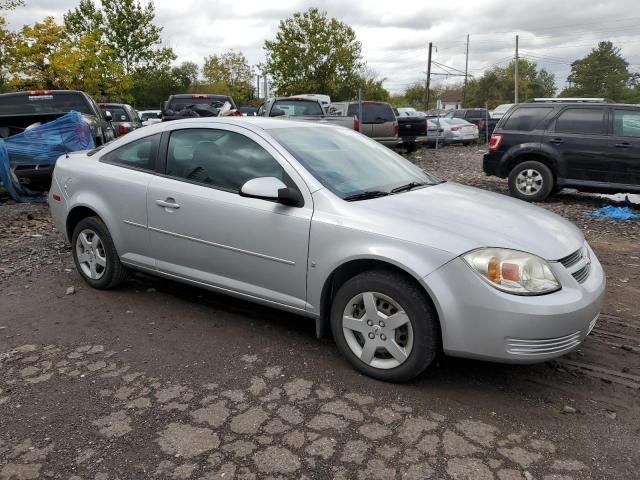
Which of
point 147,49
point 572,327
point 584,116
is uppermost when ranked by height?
point 147,49

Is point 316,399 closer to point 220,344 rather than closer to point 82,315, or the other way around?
point 220,344

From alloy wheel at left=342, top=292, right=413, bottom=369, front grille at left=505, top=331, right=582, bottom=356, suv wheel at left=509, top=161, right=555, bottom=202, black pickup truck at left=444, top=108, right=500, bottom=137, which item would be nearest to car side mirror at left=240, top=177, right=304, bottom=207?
alloy wheel at left=342, top=292, right=413, bottom=369

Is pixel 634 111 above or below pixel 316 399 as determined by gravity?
above

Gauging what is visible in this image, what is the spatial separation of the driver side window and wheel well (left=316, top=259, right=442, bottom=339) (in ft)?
2.42

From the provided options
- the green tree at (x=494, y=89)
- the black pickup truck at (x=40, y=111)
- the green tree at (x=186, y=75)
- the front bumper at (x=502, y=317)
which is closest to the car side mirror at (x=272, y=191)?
the front bumper at (x=502, y=317)

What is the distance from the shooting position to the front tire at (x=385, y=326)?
125 inches

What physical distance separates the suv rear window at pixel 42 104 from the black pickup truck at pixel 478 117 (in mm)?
19445

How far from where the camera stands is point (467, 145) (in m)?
24.5

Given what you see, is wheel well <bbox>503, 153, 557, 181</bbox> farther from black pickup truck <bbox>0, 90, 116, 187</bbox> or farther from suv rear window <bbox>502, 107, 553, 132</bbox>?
black pickup truck <bbox>0, 90, 116, 187</bbox>

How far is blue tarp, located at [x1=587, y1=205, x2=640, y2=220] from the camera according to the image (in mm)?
8477

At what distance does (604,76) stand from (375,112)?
70.9 m

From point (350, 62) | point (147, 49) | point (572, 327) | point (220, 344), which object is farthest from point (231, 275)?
point (350, 62)

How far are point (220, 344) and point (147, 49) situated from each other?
1403 inches

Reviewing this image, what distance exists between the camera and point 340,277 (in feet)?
11.7
